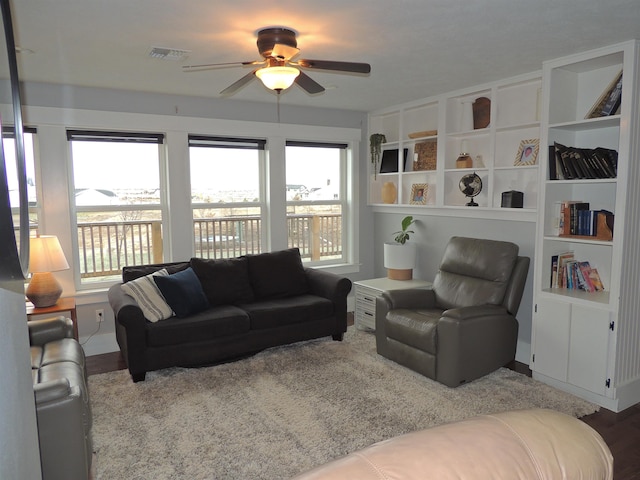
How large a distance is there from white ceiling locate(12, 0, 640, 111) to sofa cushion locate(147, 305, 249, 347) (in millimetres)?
1953

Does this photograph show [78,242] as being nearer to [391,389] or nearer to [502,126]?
[391,389]

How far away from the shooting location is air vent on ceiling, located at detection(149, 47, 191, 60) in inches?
119

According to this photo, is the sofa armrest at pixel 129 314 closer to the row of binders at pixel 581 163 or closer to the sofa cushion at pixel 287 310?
the sofa cushion at pixel 287 310

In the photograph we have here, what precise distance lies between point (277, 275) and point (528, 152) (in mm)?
2518

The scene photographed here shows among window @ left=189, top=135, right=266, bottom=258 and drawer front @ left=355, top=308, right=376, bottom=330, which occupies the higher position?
window @ left=189, top=135, right=266, bottom=258

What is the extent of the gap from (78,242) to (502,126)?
399cm

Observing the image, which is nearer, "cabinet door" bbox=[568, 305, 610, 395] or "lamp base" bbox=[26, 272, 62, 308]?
"cabinet door" bbox=[568, 305, 610, 395]

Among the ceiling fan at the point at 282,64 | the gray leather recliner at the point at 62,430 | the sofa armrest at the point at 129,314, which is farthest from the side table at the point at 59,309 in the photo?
the ceiling fan at the point at 282,64

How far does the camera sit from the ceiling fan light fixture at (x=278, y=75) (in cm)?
258

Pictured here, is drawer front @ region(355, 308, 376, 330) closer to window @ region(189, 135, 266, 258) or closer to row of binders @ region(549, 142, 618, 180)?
window @ region(189, 135, 266, 258)

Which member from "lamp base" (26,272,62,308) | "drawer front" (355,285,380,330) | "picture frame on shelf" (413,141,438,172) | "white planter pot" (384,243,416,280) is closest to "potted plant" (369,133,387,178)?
"picture frame on shelf" (413,141,438,172)

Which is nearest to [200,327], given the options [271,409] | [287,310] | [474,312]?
[287,310]

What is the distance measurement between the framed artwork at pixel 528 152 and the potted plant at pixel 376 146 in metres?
1.73

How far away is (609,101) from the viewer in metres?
3.12
